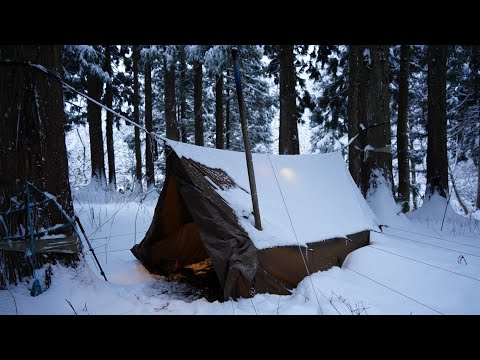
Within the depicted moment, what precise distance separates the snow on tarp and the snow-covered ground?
0.57 metres

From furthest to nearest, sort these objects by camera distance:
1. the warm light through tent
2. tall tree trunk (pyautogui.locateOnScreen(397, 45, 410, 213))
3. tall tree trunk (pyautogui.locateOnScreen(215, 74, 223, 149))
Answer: tall tree trunk (pyautogui.locateOnScreen(215, 74, 223, 149)), tall tree trunk (pyautogui.locateOnScreen(397, 45, 410, 213)), the warm light through tent

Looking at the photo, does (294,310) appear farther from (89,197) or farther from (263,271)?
(89,197)

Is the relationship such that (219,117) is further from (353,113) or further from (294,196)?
(294,196)

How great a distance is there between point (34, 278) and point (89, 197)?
735 centimetres

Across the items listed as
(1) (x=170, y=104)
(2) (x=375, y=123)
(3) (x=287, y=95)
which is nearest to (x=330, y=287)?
(2) (x=375, y=123)

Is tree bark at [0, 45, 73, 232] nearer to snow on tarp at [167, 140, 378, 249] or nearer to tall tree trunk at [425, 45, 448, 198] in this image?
snow on tarp at [167, 140, 378, 249]

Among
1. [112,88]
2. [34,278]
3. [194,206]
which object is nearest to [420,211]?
[194,206]

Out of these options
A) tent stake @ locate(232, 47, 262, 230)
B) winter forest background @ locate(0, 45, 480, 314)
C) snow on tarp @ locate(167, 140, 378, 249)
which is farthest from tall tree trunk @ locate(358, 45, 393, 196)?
tent stake @ locate(232, 47, 262, 230)

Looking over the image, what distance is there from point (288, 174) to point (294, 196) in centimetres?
52

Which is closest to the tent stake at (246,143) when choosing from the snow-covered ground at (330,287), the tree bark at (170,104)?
the snow-covered ground at (330,287)

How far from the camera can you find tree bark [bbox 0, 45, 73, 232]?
8.58 ft

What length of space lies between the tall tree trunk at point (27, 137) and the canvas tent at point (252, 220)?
1.40 metres

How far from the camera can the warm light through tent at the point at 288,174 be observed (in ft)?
16.0

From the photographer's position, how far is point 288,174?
4.96 m
